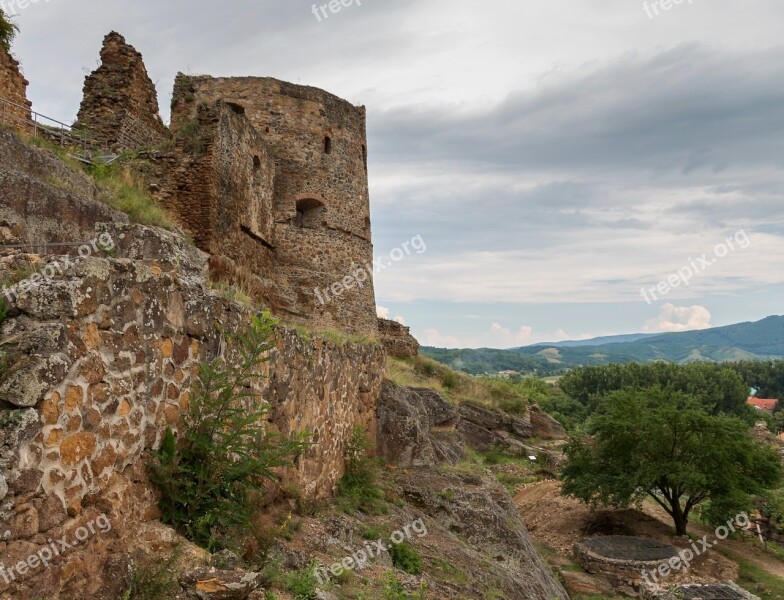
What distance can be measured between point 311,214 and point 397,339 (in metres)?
8.46

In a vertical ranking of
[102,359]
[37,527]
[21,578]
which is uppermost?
[102,359]

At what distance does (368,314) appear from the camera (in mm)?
20531

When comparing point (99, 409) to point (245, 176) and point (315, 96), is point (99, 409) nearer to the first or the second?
point (245, 176)

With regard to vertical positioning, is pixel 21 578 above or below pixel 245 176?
below

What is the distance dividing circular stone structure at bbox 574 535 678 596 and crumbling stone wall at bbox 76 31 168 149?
14983 mm

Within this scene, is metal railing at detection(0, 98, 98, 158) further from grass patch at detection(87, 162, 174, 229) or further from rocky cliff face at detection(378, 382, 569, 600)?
rocky cliff face at detection(378, 382, 569, 600)

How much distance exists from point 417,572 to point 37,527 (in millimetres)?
4478

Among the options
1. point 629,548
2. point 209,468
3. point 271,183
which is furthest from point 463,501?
point 271,183

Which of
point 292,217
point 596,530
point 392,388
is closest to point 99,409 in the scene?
point 392,388

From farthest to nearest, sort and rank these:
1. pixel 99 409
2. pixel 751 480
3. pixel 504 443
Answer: pixel 504 443 < pixel 751 480 < pixel 99 409
